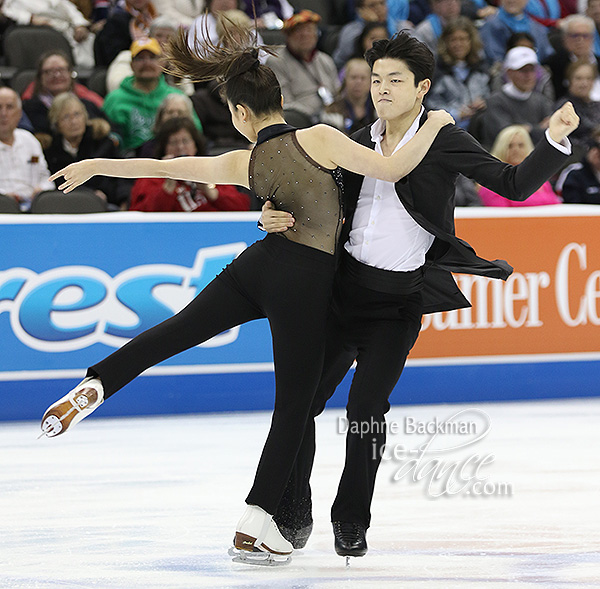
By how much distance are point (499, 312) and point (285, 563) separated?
10.2 feet

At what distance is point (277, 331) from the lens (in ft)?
9.82

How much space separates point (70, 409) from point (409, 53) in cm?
135

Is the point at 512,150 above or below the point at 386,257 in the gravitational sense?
below

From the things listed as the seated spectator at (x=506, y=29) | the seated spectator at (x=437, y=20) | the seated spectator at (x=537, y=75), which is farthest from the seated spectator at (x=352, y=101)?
the seated spectator at (x=506, y=29)

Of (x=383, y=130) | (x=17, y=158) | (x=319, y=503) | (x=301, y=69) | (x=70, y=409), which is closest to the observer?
(x=70, y=409)

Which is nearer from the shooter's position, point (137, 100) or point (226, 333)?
point (226, 333)

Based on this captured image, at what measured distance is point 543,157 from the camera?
286 centimetres

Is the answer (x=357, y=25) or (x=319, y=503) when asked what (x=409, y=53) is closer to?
(x=319, y=503)

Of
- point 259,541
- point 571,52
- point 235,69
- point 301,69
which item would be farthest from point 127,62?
point 259,541

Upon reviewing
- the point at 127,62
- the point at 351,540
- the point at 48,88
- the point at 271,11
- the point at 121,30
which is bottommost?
the point at 351,540

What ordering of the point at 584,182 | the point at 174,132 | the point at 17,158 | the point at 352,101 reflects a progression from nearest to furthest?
the point at 174,132
the point at 17,158
the point at 584,182
the point at 352,101

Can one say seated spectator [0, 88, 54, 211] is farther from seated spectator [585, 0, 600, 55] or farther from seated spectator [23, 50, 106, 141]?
seated spectator [585, 0, 600, 55]

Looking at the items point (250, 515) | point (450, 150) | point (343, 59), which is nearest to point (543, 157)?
point (450, 150)

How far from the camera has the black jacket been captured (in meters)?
2.88
